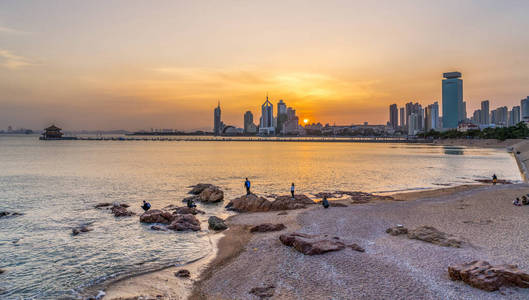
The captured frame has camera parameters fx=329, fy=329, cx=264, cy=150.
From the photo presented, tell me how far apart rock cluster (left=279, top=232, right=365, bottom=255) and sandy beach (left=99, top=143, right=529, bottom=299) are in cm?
25

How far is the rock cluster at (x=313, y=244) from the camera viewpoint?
14.0 meters

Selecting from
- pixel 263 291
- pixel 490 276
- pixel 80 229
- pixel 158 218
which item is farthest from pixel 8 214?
pixel 490 276

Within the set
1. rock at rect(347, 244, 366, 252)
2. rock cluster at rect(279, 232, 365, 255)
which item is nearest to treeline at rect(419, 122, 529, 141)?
rock at rect(347, 244, 366, 252)

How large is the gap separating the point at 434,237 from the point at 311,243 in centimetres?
577

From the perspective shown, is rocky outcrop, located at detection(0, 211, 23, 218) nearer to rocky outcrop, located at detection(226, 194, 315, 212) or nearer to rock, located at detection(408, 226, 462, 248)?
rocky outcrop, located at detection(226, 194, 315, 212)

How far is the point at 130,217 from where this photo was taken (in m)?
23.1

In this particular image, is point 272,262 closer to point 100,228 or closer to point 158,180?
point 100,228

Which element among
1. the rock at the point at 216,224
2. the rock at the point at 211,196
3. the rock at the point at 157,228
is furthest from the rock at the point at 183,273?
the rock at the point at 211,196

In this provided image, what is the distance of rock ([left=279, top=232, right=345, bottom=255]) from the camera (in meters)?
14.0

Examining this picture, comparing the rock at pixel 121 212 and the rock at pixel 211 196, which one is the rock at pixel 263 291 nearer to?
Answer: the rock at pixel 121 212

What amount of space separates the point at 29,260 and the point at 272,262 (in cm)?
1126

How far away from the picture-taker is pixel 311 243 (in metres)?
14.6

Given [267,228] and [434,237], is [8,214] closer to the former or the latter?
[267,228]

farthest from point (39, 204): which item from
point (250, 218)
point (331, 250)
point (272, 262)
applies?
point (331, 250)
